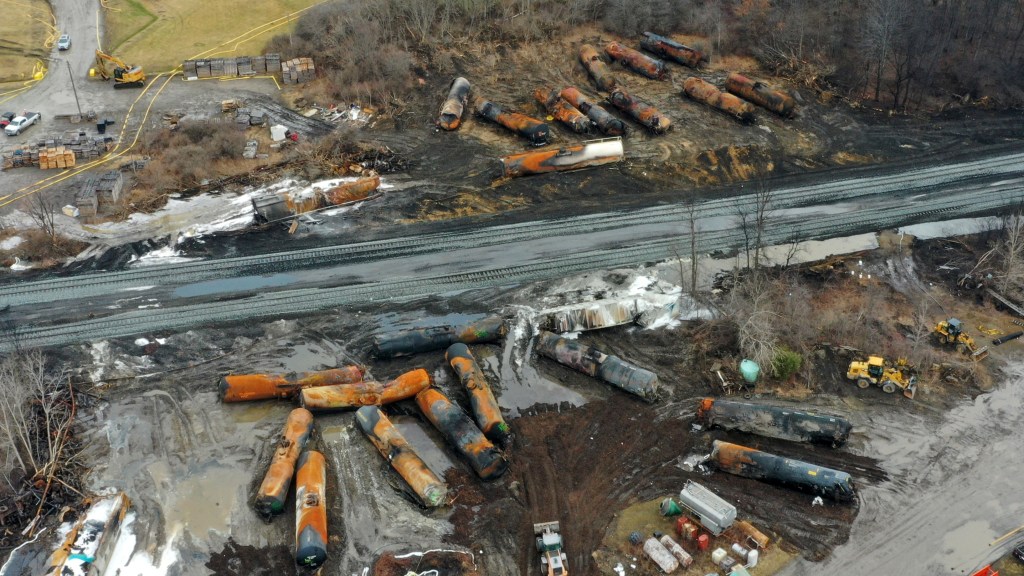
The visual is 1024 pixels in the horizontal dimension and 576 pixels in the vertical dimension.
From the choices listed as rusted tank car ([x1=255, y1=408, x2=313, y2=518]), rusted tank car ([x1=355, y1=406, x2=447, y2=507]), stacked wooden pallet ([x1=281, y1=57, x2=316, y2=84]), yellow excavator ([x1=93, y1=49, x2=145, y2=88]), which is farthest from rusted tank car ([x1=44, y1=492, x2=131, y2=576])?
yellow excavator ([x1=93, y1=49, x2=145, y2=88])

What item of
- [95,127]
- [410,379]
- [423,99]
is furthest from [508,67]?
[410,379]

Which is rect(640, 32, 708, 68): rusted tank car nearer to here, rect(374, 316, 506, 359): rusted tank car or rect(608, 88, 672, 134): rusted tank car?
rect(608, 88, 672, 134): rusted tank car

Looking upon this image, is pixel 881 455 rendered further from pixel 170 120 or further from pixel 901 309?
pixel 170 120

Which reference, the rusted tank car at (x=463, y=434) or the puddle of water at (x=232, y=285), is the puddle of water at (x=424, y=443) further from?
the puddle of water at (x=232, y=285)

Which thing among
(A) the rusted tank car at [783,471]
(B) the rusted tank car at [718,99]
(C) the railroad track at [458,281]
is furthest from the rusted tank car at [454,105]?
(A) the rusted tank car at [783,471]

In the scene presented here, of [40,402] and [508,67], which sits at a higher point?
[508,67]

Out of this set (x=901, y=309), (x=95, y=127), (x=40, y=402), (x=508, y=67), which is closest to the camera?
(x=40, y=402)
